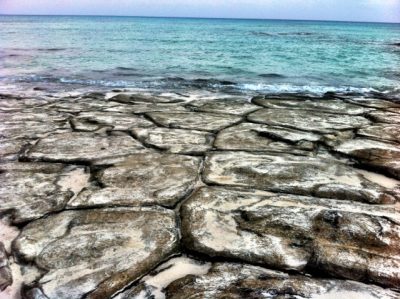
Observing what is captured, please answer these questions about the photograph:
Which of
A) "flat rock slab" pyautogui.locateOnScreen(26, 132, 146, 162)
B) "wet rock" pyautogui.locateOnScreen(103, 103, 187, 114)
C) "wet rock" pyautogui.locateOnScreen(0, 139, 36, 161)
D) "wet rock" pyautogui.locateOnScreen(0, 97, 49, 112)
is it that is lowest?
"wet rock" pyautogui.locateOnScreen(0, 97, 49, 112)

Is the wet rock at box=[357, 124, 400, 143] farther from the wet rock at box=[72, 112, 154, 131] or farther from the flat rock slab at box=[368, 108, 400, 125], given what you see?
the wet rock at box=[72, 112, 154, 131]

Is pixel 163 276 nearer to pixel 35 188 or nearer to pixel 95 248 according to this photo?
pixel 95 248

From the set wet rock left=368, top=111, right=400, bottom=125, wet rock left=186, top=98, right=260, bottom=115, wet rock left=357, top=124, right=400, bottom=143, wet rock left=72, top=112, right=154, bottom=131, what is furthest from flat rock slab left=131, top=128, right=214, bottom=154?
wet rock left=368, top=111, right=400, bottom=125

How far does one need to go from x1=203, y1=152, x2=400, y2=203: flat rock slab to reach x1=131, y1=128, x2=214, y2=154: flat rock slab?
0.26 m

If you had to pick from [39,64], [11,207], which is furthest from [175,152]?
[39,64]

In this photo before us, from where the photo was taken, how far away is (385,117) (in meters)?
5.09

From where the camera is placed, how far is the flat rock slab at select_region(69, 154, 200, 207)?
8.82ft

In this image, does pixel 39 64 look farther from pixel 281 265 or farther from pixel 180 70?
pixel 281 265

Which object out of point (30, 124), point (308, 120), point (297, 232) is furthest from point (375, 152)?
point (30, 124)

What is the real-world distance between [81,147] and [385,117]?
3519 mm

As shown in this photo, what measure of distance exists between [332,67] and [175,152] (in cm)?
1091

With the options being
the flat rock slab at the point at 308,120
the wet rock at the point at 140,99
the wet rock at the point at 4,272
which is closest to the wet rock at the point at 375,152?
the flat rock slab at the point at 308,120

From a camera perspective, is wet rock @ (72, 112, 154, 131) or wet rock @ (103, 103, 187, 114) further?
wet rock @ (103, 103, 187, 114)

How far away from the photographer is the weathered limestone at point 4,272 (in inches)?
75.3
